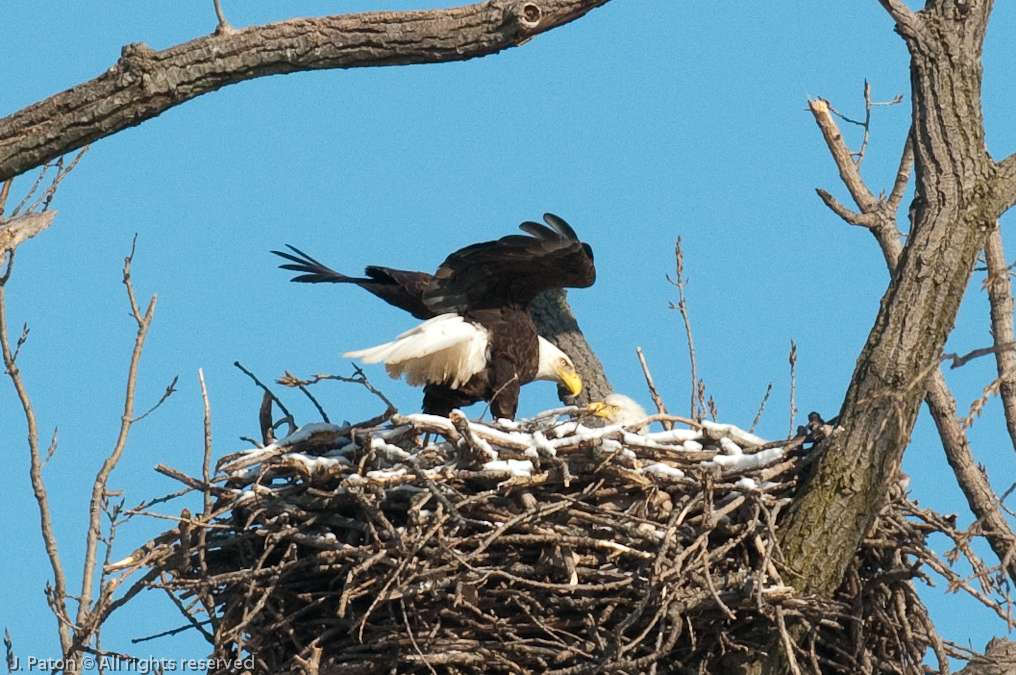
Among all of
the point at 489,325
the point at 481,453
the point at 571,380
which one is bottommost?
the point at 481,453

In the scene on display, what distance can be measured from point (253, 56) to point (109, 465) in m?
2.31

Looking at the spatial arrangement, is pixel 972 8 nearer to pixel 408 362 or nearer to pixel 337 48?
pixel 337 48

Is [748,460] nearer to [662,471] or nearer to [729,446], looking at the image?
[729,446]

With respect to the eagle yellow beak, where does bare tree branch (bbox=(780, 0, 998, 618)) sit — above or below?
below

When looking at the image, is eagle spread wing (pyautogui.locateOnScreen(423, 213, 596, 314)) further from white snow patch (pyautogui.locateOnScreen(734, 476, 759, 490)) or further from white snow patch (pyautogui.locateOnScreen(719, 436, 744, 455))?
white snow patch (pyautogui.locateOnScreen(734, 476, 759, 490))

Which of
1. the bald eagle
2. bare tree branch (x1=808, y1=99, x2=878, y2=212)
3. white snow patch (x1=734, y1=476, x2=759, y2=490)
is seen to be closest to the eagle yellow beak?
the bald eagle

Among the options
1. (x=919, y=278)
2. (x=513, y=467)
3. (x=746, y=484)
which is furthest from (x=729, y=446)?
(x=919, y=278)

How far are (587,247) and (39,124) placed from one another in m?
2.92

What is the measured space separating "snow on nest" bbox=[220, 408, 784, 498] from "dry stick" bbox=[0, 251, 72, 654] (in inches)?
42.7

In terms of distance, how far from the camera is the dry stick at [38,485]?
502 centimetres

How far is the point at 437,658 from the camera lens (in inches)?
164

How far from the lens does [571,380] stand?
20.7 feet

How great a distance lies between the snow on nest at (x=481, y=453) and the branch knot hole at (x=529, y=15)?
1.32 m

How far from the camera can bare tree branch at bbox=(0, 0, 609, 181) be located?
11.6 feet
